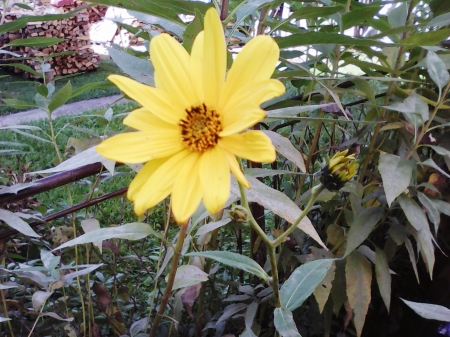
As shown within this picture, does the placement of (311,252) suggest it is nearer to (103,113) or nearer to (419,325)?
(419,325)

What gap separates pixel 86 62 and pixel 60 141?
2976 mm

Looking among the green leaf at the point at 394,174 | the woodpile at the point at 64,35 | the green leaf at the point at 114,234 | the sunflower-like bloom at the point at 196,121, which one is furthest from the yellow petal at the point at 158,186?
the woodpile at the point at 64,35

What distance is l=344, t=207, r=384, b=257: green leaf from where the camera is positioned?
0.66 metres

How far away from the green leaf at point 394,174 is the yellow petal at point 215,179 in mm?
315

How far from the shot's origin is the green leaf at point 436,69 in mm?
639

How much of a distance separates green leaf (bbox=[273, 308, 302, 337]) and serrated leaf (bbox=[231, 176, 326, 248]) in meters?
0.08

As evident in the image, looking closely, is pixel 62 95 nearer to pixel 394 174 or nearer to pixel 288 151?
pixel 288 151

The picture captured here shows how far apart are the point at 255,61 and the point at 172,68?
0.23 ft

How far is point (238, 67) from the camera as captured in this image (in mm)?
328

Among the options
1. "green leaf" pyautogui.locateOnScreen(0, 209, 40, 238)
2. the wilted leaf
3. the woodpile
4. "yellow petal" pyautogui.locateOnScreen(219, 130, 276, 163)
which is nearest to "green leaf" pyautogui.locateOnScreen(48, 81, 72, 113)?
"green leaf" pyautogui.locateOnScreen(0, 209, 40, 238)

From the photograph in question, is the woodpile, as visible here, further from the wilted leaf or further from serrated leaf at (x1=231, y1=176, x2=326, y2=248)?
serrated leaf at (x1=231, y1=176, x2=326, y2=248)

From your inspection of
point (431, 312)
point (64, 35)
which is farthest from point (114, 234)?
point (64, 35)

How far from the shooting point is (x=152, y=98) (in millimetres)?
337

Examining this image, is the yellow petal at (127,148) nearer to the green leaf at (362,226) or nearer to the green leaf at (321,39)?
the green leaf at (321,39)
